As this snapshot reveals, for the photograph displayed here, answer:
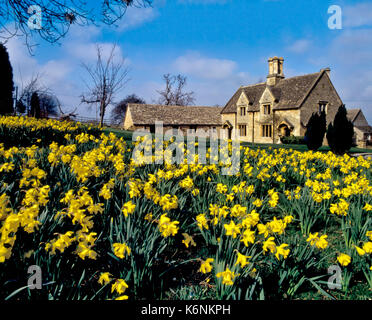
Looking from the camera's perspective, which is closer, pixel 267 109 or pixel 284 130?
pixel 284 130

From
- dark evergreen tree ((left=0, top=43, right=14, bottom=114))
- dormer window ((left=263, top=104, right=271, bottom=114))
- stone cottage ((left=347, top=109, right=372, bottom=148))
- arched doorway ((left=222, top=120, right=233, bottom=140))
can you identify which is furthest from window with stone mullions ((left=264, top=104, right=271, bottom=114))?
dark evergreen tree ((left=0, top=43, right=14, bottom=114))

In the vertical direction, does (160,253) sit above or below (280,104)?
below

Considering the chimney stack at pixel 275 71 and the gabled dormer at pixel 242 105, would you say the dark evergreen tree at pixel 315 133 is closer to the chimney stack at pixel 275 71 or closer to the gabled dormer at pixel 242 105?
the gabled dormer at pixel 242 105

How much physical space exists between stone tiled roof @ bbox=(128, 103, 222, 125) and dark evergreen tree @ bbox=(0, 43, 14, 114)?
16323 millimetres

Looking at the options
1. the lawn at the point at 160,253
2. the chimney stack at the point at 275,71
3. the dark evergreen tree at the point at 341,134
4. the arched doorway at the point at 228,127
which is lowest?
the lawn at the point at 160,253

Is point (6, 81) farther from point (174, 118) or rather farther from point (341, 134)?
point (341, 134)

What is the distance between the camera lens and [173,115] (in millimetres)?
41781

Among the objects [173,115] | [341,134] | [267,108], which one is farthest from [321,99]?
[173,115]

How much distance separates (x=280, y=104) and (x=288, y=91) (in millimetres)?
2034

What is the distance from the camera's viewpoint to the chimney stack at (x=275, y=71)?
34156mm

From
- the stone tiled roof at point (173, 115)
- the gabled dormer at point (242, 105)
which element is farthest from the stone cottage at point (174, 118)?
the gabled dormer at point (242, 105)

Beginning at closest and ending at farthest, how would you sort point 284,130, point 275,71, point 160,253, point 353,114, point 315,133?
point 160,253
point 315,133
point 284,130
point 275,71
point 353,114
